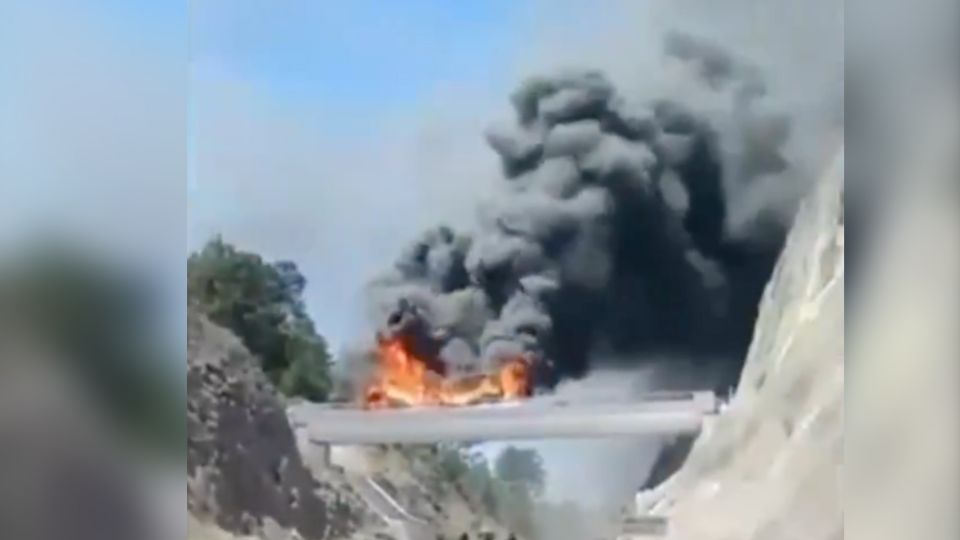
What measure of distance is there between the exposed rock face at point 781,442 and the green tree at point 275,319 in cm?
35

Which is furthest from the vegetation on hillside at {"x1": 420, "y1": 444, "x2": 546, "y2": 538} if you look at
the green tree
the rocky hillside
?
the green tree

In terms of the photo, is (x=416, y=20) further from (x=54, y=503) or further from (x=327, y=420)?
(x=54, y=503)

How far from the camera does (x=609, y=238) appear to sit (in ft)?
3.97

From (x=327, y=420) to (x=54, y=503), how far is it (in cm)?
26

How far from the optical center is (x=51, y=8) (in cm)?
115

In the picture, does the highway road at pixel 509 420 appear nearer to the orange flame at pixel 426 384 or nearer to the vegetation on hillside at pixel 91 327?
the orange flame at pixel 426 384

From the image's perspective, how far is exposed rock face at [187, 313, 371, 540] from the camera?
1.17m

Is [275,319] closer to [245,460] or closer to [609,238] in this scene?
[245,460]

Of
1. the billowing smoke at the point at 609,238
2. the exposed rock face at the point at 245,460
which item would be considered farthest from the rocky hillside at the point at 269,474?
the billowing smoke at the point at 609,238

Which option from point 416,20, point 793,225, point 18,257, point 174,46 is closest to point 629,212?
point 793,225

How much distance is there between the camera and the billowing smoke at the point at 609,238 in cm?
121

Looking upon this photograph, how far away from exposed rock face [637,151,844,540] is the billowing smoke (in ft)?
0.14

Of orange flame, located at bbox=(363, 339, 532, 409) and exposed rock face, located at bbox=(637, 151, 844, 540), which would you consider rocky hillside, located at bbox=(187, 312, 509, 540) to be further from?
exposed rock face, located at bbox=(637, 151, 844, 540)

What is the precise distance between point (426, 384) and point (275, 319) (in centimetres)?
16
